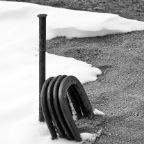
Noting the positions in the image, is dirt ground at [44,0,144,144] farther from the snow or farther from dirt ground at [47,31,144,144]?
the snow

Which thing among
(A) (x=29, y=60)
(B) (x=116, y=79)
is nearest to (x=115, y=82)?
(B) (x=116, y=79)

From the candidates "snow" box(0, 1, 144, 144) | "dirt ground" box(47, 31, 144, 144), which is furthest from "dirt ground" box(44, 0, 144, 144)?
"snow" box(0, 1, 144, 144)

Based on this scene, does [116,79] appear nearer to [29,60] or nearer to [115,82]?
[115,82]

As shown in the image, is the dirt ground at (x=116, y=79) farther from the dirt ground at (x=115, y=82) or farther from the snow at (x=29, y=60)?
the snow at (x=29, y=60)

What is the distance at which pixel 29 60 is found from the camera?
18.2 ft

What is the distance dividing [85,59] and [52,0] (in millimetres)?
2170

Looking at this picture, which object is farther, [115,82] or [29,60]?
[29,60]

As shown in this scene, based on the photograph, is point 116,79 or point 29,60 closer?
point 116,79

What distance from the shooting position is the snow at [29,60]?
409 centimetres

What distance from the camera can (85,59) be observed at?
18.7ft

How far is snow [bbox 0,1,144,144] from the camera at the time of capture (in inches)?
161

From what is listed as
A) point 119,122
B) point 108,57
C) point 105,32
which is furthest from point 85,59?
point 119,122

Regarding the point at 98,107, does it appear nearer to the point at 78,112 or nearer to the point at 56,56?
the point at 78,112

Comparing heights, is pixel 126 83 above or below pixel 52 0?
below
